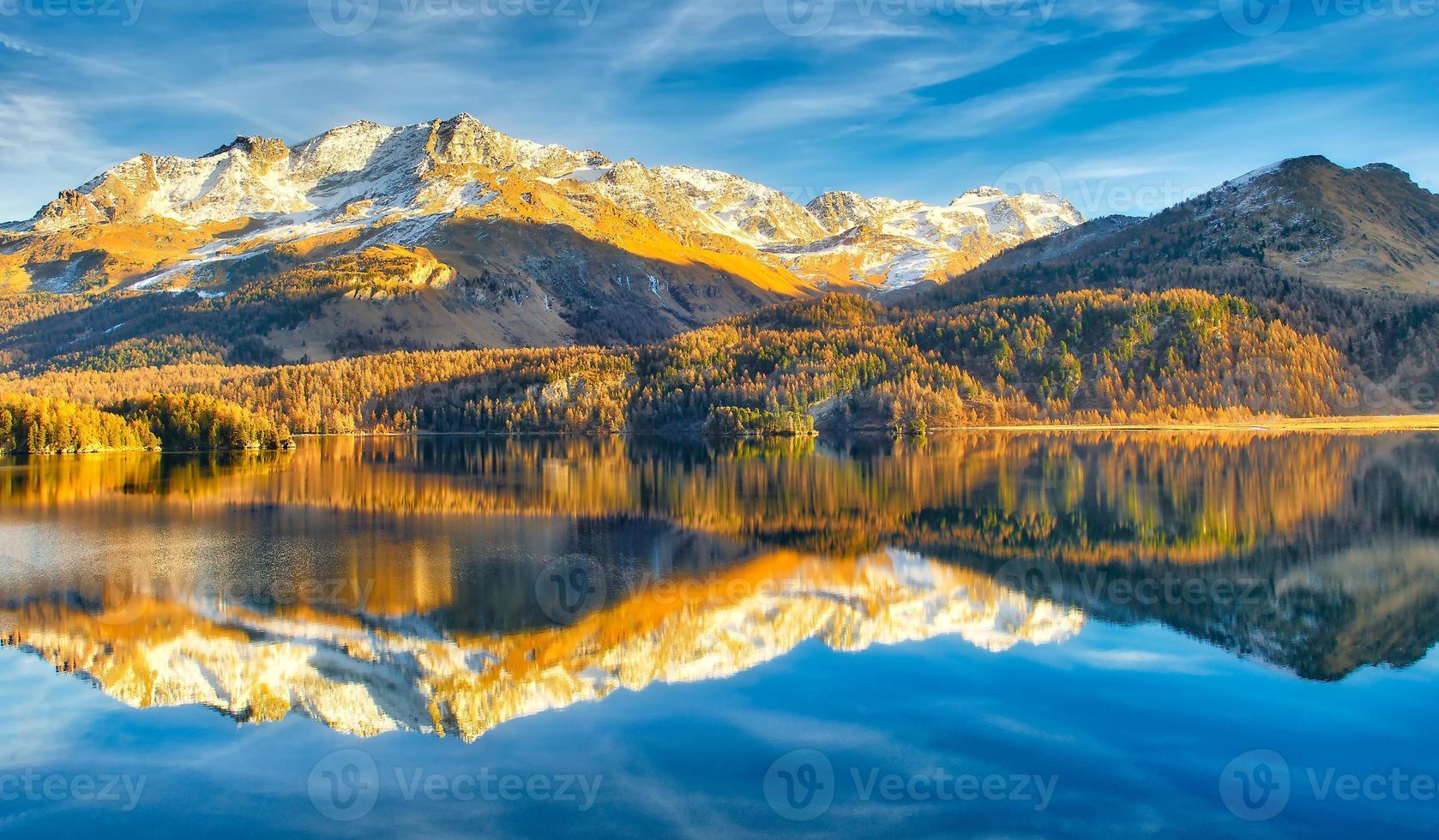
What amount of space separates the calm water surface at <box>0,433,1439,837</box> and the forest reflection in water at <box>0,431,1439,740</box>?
23 centimetres

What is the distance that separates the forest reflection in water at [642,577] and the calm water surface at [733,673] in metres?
0.23

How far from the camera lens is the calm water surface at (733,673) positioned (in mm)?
22281

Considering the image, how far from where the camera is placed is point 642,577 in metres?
44.6

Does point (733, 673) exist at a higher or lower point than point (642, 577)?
lower

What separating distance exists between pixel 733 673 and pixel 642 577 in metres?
14.0

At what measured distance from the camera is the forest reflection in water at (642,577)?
3144 cm

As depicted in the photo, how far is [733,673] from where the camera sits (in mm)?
A: 31141

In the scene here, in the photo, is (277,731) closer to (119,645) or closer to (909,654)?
(119,645)

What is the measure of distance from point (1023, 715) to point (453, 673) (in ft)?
52.8

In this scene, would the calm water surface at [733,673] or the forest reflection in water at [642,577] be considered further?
the forest reflection in water at [642,577]

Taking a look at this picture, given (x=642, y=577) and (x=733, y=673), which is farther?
(x=642, y=577)

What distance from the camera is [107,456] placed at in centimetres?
14175

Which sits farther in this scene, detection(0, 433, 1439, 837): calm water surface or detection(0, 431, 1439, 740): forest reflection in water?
detection(0, 431, 1439, 740): forest reflection in water

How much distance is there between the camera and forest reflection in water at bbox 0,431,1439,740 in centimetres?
3144
